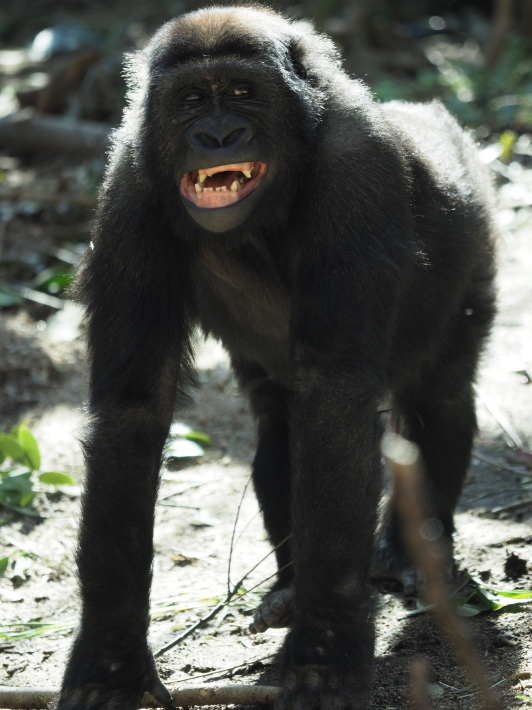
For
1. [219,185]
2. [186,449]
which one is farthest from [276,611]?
[186,449]

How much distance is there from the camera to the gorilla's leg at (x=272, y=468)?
15.5 ft

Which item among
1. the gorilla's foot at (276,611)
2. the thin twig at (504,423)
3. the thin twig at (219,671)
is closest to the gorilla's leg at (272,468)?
the gorilla's foot at (276,611)

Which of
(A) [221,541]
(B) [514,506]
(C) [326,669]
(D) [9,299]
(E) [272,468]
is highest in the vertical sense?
(D) [9,299]

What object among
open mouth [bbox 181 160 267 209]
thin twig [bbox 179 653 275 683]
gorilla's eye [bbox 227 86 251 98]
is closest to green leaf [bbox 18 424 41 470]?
thin twig [bbox 179 653 275 683]

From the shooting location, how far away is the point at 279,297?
14.8 feet

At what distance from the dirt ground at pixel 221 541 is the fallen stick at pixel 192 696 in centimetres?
41

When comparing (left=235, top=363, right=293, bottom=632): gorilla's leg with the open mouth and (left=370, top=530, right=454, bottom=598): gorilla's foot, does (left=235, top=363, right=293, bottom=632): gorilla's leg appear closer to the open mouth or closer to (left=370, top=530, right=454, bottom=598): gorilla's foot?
(left=370, top=530, right=454, bottom=598): gorilla's foot

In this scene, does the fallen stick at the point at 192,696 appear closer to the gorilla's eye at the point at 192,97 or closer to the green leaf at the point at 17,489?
the green leaf at the point at 17,489

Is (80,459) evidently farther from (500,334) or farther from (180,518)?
(500,334)

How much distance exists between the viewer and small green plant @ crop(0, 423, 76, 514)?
5914 millimetres

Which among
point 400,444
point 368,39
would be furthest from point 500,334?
point 368,39

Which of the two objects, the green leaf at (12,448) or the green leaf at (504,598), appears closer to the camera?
the green leaf at (504,598)

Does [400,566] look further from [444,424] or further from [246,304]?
[246,304]

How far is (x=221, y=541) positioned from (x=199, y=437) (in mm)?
1041
